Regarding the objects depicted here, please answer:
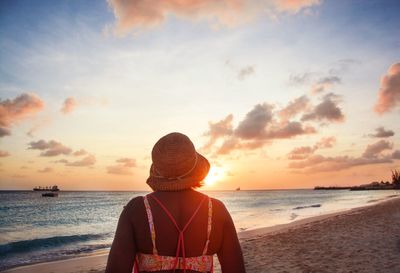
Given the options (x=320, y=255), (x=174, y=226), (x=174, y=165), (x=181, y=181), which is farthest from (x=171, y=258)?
(x=320, y=255)

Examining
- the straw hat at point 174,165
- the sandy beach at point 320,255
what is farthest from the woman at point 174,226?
the sandy beach at point 320,255

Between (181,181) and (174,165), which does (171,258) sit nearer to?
(181,181)

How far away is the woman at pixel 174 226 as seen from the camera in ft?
7.23

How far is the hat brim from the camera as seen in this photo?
7.41ft

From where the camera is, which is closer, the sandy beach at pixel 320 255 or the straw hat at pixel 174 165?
the straw hat at pixel 174 165

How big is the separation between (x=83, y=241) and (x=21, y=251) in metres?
3.94

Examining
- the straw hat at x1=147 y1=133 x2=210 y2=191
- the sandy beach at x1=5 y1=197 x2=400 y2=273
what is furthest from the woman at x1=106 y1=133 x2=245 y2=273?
the sandy beach at x1=5 y1=197 x2=400 y2=273

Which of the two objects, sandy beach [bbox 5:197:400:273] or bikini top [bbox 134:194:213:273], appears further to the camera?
sandy beach [bbox 5:197:400:273]

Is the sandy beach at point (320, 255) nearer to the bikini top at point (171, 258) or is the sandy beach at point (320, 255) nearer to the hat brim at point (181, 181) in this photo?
the bikini top at point (171, 258)

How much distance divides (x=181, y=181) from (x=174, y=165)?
0.12 m

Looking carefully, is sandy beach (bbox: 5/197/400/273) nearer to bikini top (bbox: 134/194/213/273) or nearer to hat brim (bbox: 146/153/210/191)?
bikini top (bbox: 134/194/213/273)

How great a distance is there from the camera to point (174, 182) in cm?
226

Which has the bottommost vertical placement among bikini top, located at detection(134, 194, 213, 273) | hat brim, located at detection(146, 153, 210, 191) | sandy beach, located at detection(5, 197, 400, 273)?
sandy beach, located at detection(5, 197, 400, 273)

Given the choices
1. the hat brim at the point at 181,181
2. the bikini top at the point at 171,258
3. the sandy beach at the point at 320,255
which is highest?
the hat brim at the point at 181,181
